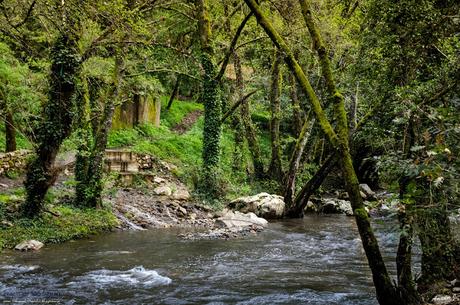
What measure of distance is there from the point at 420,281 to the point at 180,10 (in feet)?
52.9

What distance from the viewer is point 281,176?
20.8 metres

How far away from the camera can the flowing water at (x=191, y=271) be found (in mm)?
7035

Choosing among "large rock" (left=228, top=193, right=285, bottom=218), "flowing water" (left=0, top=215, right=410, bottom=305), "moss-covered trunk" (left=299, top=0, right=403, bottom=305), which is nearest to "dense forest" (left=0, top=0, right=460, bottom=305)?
"moss-covered trunk" (left=299, top=0, right=403, bottom=305)

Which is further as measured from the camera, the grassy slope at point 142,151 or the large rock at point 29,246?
the grassy slope at point 142,151

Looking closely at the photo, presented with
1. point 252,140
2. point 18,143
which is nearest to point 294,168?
point 252,140

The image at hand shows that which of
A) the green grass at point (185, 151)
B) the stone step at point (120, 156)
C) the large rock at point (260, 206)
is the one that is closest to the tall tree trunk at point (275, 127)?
the green grass at point (185, 151)

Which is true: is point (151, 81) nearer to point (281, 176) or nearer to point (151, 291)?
point (281, 176)

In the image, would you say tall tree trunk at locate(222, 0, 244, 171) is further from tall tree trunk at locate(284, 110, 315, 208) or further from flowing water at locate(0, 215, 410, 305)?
flowing water at locate(0, 215, 410, 305)

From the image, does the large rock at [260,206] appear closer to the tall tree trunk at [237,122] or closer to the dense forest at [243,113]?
the dense forest at [243,113]

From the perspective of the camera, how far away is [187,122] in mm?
31703

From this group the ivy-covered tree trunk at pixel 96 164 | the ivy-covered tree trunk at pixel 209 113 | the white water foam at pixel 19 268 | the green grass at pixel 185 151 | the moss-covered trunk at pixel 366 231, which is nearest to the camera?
the moss-covered trunk at pixel 366 231

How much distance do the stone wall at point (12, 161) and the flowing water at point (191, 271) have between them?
17.0 feet

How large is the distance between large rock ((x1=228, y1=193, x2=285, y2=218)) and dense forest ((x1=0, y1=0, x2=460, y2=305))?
17.2 inches

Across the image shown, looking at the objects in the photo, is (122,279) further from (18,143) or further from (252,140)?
(252,140)
